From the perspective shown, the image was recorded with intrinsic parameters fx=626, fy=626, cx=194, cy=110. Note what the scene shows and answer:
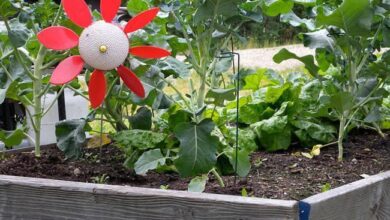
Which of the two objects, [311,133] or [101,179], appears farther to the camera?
[311,133]

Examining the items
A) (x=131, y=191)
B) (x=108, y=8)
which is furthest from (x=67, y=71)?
(x=131, y=191)

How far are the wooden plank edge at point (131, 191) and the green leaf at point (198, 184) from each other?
14 cm

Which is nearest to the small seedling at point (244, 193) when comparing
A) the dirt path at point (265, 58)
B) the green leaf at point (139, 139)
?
the green leaf at point (139, 139)

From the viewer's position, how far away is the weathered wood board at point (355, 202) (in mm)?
1473

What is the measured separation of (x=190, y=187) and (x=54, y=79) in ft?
1.52

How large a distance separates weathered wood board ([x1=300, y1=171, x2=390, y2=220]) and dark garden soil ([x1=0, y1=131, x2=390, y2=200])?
115 mm

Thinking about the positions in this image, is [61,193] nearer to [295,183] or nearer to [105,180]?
[105,180]

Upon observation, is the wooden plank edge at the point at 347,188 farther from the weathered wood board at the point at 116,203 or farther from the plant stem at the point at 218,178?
the plant stem at the point at 218,178

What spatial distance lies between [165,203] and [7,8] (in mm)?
808

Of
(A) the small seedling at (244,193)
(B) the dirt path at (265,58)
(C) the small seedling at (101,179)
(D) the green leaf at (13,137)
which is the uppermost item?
(D) the green leaf at (13,137)

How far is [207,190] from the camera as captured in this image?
1.74 m

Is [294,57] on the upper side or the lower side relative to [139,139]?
upper

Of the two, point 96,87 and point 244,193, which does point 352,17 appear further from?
point 96,87

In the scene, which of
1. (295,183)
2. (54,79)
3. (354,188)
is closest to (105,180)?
(54,79)
